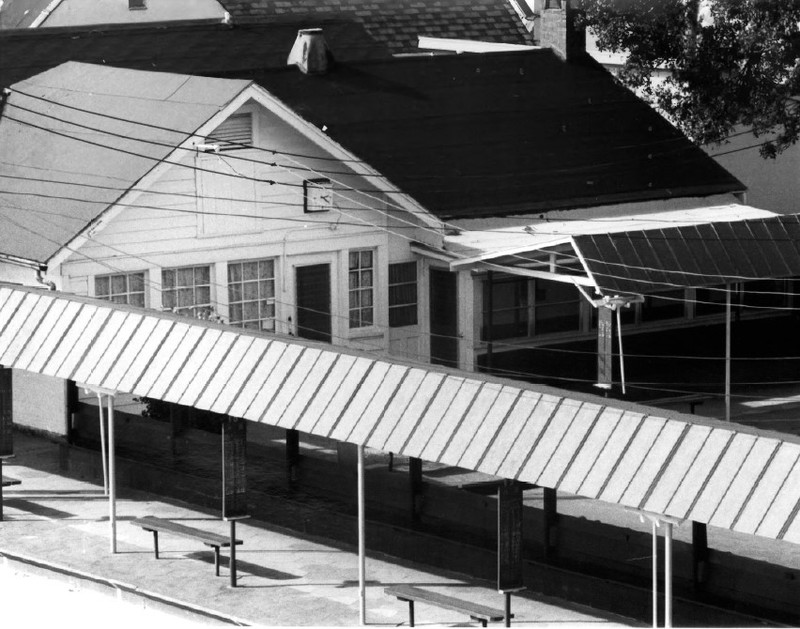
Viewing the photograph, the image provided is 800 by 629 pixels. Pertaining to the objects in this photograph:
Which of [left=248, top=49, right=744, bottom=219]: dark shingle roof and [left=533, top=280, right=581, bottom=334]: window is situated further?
[left=533, top=280, right=581, bottom=334]: window

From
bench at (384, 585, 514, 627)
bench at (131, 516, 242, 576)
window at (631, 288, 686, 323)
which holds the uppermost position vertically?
window at (631, 288, 686, 323)

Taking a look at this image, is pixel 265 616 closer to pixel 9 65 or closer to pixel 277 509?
pixel 277 509

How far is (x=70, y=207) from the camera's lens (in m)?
27.5

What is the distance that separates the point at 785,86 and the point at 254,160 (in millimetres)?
10665

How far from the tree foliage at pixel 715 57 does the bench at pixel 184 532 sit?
16491 mm

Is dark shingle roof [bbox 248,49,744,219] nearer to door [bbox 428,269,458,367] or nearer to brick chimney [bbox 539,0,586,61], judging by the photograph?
brick chimney [bbox 539,0,586,61]

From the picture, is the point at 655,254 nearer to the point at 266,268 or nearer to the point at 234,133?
the point at 266,268

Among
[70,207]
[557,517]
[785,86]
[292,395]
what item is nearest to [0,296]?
[70,207]

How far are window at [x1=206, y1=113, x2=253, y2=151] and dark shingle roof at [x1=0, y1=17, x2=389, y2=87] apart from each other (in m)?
4.09

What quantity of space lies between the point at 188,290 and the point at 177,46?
10.0m

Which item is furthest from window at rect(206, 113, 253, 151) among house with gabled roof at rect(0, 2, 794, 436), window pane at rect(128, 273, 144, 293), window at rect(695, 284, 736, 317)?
window at rect(695, 284, 736, 317)

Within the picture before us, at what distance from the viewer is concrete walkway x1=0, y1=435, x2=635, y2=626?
19.2 m

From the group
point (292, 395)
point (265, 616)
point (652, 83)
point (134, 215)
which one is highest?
point (652, 83)

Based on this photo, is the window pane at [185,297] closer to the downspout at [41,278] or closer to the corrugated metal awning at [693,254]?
the downspout at [41,278]
